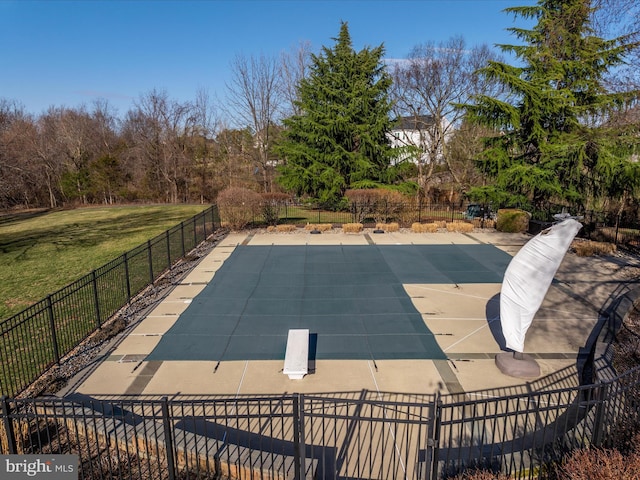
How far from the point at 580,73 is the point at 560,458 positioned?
2152 cm

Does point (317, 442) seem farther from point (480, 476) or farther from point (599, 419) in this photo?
point (599, 419)

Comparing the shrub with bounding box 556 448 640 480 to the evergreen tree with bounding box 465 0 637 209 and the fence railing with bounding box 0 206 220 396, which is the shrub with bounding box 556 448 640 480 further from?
the evergreen tree with bounding box 465 0 637 209

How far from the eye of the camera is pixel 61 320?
941 centimetres

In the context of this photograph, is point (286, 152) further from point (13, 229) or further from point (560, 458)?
point (560, 458)

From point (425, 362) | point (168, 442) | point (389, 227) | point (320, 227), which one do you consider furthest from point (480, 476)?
point (320, 227)

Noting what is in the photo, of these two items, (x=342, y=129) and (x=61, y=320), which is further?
(x=342, y=129)

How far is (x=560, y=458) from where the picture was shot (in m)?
4.62

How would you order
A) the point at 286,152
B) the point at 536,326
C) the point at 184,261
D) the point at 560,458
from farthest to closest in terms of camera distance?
1. the point at 286,152
2. the point at 184,261
3. the point at 536,326
4. the point at 560,458

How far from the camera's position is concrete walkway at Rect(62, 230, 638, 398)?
694 cm

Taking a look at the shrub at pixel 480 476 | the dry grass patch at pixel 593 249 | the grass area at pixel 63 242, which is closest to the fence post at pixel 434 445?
the shrub at pixel 480 476

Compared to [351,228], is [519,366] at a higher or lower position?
lower

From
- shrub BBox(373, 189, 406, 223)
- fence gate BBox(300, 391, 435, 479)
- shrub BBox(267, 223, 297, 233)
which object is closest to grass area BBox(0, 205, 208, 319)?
shrub BBox(267, 223, 297, 233)

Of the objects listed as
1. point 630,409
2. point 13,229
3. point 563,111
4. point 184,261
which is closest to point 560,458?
point 630,409

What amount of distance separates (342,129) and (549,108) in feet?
42.6
